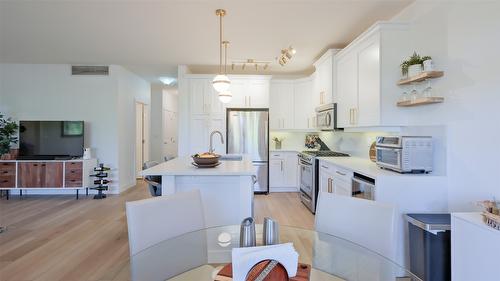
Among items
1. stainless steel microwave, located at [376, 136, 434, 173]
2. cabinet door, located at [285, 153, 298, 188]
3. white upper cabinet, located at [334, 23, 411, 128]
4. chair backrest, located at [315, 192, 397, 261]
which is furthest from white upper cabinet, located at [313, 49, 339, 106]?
chair backrest, located at [315, 192, 397, 261]

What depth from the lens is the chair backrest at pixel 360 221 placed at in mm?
1375

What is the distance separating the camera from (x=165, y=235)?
1.51 metres

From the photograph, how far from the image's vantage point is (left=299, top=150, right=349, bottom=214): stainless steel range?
4.17 meters

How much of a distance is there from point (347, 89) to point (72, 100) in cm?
518

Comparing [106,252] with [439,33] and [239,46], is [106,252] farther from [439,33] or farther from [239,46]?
[439,33]

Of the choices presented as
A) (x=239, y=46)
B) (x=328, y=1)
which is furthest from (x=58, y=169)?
(x=328, y=1)

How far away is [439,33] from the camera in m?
2.54

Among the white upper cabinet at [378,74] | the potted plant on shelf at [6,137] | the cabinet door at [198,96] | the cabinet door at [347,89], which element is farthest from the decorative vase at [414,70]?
→ the potted plant on shelf at [6,137]

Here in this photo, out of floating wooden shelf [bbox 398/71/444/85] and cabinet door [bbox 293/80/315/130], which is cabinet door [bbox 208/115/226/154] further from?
floating wooden shelf [bbox 398/71/444/85]

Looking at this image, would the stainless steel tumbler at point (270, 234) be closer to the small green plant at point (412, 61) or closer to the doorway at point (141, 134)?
the small green plant at point (412, 61)

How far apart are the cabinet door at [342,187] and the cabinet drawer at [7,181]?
18.3 feet

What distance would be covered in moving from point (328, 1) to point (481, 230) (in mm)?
2400

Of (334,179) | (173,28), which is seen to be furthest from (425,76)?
(173,28)

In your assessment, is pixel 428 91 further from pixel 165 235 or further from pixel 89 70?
pixel 89 70
